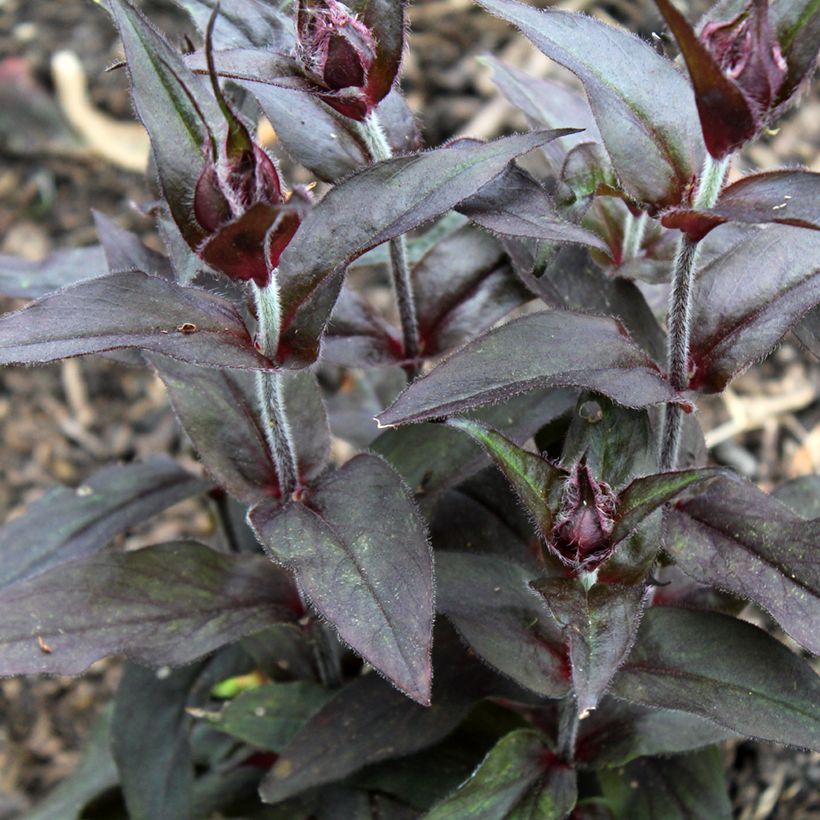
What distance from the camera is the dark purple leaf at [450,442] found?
5.81ft

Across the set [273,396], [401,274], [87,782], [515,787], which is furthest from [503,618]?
[87,782]

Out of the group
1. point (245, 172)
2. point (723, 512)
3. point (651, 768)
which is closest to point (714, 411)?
point (651, 768)

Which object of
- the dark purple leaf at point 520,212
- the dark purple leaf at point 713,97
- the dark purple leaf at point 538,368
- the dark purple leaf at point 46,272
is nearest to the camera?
the dark purple leaf at point 713,97

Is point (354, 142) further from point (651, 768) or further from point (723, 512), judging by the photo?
point (651, 768)

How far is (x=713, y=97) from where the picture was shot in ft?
4.35

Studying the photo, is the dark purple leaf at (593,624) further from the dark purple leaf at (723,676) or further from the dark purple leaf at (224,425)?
the dark purple leaf at (224,425)

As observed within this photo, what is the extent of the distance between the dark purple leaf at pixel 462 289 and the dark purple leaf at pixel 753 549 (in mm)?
535

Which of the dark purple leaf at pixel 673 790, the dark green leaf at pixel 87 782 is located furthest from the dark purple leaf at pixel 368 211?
the dark green leaf at pixel 87 782

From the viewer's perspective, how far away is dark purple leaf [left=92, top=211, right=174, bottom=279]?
1930 mm

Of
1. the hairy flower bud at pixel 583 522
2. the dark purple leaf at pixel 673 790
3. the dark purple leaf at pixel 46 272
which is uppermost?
the hairy flower bud at pixel 583 522

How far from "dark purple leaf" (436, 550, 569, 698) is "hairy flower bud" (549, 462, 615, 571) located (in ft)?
0.83

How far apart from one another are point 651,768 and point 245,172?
1321 mm

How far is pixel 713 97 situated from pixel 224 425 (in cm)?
92

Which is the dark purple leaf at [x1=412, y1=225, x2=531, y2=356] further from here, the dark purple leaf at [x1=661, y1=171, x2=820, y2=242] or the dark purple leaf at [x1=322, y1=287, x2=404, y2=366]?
the dark purple leaf at [x1=661, y1=171, x2=820, y2=242]
